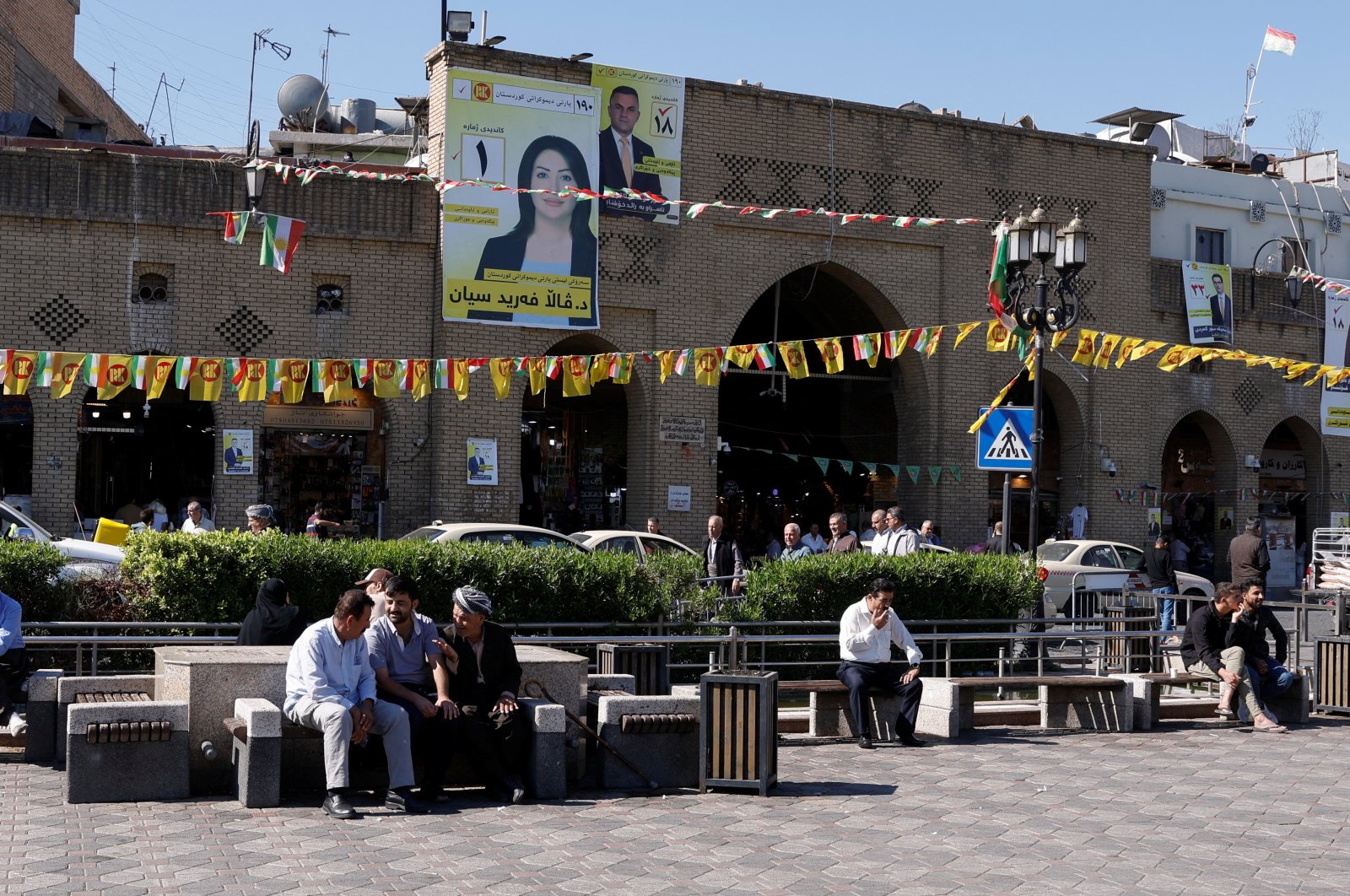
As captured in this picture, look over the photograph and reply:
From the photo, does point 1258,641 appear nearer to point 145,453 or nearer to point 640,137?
point 640,137

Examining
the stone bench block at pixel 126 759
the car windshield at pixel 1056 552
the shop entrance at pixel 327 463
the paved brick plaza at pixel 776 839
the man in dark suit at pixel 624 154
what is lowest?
the paved brick plaza at pixel 776 839

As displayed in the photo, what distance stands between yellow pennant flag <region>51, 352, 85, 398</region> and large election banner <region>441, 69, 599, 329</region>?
239 inches

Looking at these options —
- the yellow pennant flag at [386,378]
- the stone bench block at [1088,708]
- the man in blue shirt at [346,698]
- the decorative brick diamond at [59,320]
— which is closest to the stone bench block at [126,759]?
the man in blue shirt at [346,698]

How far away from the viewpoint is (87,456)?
75.3 feet

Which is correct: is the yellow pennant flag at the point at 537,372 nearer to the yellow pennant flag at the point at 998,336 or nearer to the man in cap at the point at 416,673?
the yellow pennant flag at the point at 998,336

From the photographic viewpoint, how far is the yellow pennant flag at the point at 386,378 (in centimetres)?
2000

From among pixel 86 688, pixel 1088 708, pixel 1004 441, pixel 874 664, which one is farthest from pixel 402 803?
pixel 1004 441

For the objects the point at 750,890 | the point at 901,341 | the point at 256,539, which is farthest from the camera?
the point at 901,341

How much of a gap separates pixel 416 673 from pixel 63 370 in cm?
1091

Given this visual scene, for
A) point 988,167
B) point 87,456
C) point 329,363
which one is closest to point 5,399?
point 87,456

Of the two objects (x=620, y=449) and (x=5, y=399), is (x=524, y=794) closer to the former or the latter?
(x=5, y=399)

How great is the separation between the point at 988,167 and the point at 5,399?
17.3 meters

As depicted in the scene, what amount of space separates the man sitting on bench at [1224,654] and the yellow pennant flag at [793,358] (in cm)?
792

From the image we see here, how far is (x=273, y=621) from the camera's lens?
35.9 ft
